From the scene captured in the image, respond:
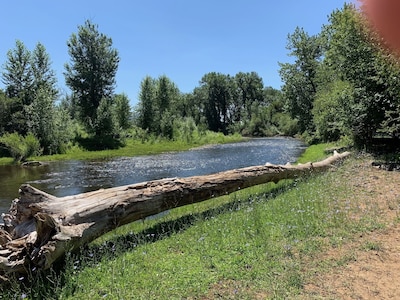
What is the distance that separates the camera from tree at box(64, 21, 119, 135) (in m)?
50.2

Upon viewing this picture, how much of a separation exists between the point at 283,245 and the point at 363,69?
39.9ft

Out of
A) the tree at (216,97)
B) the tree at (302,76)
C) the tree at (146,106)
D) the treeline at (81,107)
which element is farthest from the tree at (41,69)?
the tree at (216,97)

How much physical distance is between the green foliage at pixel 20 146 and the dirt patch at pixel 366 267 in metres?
32.1

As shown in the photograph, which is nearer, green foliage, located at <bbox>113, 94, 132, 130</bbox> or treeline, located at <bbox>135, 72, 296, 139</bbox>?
green foliage, located at <bbox>113, 94, 132, 130</bbox>

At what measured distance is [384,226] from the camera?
6199mm

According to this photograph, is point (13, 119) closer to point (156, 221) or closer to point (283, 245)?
point (156, 221)

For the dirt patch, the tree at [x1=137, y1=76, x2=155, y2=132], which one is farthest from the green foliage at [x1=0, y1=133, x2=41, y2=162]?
the dirt patch

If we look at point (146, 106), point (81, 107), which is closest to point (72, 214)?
point (81, 107)

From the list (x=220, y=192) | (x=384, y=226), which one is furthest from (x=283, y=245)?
(x=220, y=192)

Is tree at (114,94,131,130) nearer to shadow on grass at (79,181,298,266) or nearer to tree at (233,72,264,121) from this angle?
shadow on grass at (79,181,298,266)

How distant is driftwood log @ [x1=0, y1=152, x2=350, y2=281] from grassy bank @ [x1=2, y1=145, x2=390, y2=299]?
11.9 inches

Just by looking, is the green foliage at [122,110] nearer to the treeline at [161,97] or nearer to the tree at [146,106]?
the treeline at [161,97]

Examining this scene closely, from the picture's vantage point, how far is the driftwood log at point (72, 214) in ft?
15.4

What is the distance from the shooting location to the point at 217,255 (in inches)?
208
